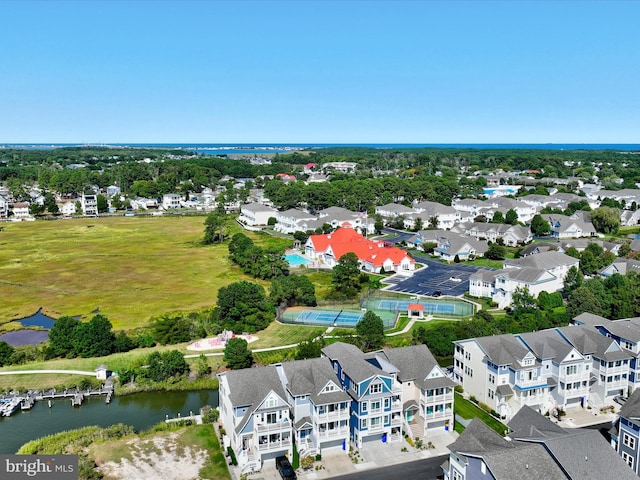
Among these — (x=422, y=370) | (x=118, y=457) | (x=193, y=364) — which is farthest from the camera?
(x=193, y=364)

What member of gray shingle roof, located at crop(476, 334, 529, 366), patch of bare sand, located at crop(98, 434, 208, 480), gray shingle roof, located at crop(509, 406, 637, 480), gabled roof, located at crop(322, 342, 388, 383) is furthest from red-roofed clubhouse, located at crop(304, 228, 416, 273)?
→ gray shingle roof, located at crop(509, 406, 637, 480)

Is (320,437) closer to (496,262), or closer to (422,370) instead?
(422,370)

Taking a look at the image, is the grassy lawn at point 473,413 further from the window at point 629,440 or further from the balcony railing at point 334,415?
the balcony railing at point 334,415

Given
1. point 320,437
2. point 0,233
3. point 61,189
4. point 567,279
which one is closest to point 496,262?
point 567,279

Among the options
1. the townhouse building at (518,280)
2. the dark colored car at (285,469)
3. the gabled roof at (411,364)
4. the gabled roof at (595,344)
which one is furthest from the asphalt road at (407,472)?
the townhouse building at (518,280)

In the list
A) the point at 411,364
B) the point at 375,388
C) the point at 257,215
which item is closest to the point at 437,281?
the point at 411,364

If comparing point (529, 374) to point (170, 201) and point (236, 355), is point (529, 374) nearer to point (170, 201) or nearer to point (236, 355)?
point (236, 355)
